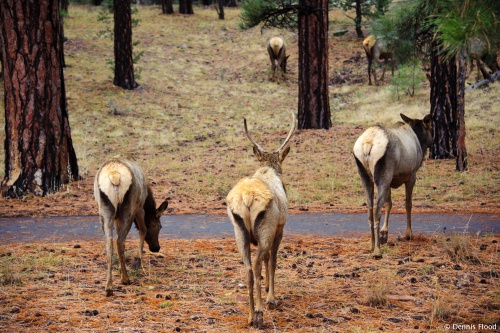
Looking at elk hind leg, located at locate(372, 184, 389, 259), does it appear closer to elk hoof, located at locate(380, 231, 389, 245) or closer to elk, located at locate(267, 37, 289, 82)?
elk hoof, located at locate(380, 231, 389, 245)

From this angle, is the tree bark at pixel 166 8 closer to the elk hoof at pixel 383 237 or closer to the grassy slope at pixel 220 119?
the grassy slope at pixel 220 119

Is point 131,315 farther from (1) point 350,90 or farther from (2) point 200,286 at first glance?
(1) point 350,90

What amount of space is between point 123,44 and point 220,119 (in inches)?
189

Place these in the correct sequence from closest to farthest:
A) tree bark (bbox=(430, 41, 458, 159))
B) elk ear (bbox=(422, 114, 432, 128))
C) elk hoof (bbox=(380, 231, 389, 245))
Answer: elk hoof (bbox=(380, 231, 389, 245)) < elk ear (bbox=(422, 114, 432, 128)) < tree bark (bbox=(430, 41, 458, 159))

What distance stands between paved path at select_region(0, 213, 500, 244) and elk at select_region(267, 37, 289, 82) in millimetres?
18647

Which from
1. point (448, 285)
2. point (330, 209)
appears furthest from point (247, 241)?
point (330, 209)

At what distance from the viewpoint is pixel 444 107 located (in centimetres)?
1556

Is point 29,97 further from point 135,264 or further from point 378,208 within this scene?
point 378,208

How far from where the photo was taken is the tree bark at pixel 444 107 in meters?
15.4

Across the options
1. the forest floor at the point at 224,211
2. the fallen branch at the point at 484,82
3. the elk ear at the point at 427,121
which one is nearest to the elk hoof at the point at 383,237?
the forest floor at the point at 224,211

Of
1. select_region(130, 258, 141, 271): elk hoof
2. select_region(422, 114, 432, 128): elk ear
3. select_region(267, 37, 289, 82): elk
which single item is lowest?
select_region(130, 258, 141, 271): elk hoof

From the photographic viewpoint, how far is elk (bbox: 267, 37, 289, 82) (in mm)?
28750

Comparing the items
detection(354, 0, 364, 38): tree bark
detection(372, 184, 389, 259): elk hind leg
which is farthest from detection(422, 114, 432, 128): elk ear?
detection(354, 0, 364, 38): tree bark

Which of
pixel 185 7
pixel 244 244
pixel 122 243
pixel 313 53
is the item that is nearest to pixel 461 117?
pixel 313 53
